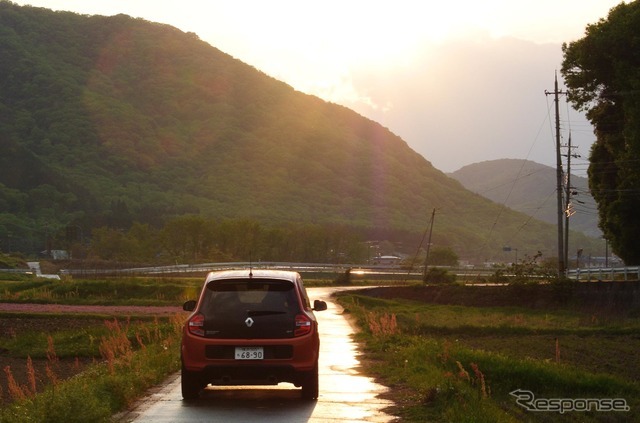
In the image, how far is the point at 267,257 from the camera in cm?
14900

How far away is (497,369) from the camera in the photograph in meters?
19.3

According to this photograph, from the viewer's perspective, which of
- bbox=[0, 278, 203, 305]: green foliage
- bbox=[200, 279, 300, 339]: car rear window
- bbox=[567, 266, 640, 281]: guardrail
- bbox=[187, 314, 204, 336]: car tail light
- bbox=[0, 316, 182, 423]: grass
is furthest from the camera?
bbox=[0, 278, 203, 305]: green foliage

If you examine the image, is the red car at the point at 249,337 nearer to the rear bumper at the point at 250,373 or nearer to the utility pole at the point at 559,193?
the rear bumper at the point at 250,373

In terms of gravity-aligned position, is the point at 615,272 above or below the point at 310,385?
above

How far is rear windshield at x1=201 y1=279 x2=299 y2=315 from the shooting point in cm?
1491

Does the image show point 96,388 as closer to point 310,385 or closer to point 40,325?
point 310,385

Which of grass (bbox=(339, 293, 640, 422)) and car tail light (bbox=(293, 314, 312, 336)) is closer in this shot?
grass (bbox=(339, 293, 640, 422))

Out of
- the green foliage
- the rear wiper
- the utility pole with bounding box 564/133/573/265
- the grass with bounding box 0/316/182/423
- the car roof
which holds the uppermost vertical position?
the utility pole with bounding box 564/133/573/265

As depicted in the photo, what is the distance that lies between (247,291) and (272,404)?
1733 mm

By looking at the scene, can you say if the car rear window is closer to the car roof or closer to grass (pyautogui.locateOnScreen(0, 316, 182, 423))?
the car roof

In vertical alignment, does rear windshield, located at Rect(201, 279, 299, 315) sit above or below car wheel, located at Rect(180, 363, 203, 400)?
above

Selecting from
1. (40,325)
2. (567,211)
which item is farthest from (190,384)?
(567,211)

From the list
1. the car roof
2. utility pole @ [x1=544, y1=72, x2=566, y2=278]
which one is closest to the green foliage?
utility pole @ [x1=544, y1=72, x2=566, y2=278]

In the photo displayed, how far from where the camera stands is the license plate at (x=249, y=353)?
1469 cm
